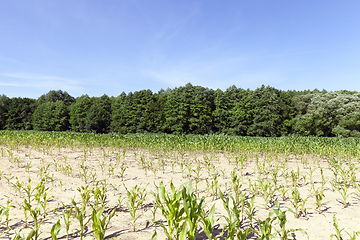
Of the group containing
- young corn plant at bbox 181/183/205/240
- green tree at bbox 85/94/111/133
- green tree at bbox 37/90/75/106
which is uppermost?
green tree at bbox 37/90/75/106

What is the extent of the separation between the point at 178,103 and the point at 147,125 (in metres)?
7.55

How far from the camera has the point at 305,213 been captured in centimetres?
327

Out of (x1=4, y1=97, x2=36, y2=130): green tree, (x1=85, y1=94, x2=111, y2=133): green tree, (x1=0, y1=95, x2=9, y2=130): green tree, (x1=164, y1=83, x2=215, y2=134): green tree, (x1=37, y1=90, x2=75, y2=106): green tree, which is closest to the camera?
(x1=164, y1=83, x2=215, y2=134): green tree

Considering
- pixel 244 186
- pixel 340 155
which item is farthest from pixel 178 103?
pixel 244 186

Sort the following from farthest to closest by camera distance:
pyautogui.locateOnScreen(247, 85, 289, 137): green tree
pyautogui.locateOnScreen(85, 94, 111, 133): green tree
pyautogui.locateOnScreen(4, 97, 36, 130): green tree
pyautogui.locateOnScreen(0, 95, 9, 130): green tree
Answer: pyautogui.locateOnScreen(4, 97, 36, 130): green tree
pyautogui.locateOnScreen(0, 95, 9, 130): green tree
pyautogui.locateOnScreen(85, 94, 111, 133): green tree
pyautogui.locateOnScreen(247, 85, 289, 137): green tree

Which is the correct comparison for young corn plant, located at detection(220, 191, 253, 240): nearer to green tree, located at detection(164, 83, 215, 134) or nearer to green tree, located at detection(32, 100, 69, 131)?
green tree, located at detection(164, 83, 215, 134)

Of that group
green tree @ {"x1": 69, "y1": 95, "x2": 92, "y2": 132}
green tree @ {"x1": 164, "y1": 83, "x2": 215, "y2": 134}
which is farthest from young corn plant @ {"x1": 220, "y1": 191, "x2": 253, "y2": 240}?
green tree @ {"x1": 69, "y1": 95, "x2": 92, "y2": 132}

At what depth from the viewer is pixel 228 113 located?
36.1 metres

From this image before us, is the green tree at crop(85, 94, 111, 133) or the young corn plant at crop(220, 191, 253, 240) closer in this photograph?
the young corn plant at crop(220, 191, 253, 240)

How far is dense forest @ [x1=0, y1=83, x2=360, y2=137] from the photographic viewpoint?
31.7m

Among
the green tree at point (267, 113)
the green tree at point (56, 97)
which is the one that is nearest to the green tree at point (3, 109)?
the green tree at point (56, 97)

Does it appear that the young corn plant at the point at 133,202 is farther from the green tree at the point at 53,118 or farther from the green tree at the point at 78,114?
the green tree at the point at 53,118

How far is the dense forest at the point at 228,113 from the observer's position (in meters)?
31.7

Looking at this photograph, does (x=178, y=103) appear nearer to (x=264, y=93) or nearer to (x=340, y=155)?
(x=264, y=93)
